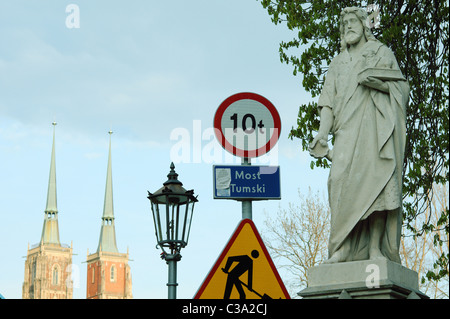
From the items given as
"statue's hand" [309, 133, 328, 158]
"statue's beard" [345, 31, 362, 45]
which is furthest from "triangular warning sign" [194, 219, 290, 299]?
"statue's beard" [345, 31, 362, 45]

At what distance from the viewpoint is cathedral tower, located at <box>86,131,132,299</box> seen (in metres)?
182

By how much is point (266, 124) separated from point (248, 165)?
0.40 m

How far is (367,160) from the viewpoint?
267 inches

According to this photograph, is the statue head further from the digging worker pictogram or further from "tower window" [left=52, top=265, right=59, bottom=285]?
"tower window" [left=52, top=265, right=59, bottom=285]

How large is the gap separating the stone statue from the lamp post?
3.09m

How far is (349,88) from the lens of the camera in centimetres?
713

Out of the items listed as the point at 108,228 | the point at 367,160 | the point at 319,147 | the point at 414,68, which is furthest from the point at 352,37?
the point at 108,228

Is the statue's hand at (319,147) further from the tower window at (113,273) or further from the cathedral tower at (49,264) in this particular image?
the tower window at (113,273)

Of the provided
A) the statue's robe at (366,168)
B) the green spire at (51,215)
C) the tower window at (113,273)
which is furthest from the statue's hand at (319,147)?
the tower window at (113,273)

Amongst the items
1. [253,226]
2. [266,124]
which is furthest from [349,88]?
[253,226]

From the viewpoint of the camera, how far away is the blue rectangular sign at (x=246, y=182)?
6797mm

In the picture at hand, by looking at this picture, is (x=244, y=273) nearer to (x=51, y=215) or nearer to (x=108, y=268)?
(x=51, y=215)

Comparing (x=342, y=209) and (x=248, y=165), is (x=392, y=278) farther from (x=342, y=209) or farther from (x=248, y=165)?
(x=248, y=165)
